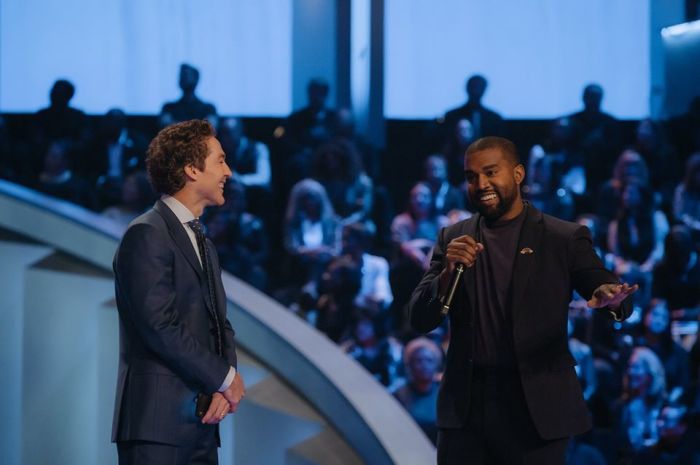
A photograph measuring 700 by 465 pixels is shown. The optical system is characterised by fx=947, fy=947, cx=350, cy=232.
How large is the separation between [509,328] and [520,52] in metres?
4.40

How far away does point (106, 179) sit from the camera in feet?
15.3

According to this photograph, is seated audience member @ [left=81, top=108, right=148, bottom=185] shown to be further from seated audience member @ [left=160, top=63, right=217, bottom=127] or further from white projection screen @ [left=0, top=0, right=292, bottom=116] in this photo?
white projection screen @ [left=0, top=0, right=292, bottom=116]

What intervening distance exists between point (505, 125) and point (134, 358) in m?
3.91

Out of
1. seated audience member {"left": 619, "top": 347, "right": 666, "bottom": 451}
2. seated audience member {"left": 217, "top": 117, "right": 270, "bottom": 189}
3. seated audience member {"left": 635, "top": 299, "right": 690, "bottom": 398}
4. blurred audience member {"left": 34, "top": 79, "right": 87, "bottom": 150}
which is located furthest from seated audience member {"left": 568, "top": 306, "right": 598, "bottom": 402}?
blurred audience member {"left": 34, "top": 79, "right": 87, "bottom": 150}

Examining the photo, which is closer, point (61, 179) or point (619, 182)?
point (61, 179)

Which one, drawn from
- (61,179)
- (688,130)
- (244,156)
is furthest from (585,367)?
(61,179)

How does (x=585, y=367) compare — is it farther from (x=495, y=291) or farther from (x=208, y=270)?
(x=208, y=270)

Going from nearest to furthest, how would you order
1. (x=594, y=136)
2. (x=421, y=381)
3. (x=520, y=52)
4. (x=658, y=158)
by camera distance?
(x=421, y=381), (x=658, y=158), (x=594, y=136), (x=520, y=52)

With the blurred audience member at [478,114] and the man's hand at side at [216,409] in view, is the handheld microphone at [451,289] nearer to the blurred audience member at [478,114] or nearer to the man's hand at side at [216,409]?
the man's hand at side at [216,409]

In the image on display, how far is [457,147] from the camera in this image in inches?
200

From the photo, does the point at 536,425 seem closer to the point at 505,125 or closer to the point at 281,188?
the point at 281,188

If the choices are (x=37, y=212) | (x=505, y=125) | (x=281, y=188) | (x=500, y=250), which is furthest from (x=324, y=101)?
(x=500, y=250)

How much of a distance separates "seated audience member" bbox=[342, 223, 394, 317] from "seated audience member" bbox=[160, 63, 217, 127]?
96 centimetres

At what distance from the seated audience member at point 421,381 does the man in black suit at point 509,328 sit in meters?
2.34
